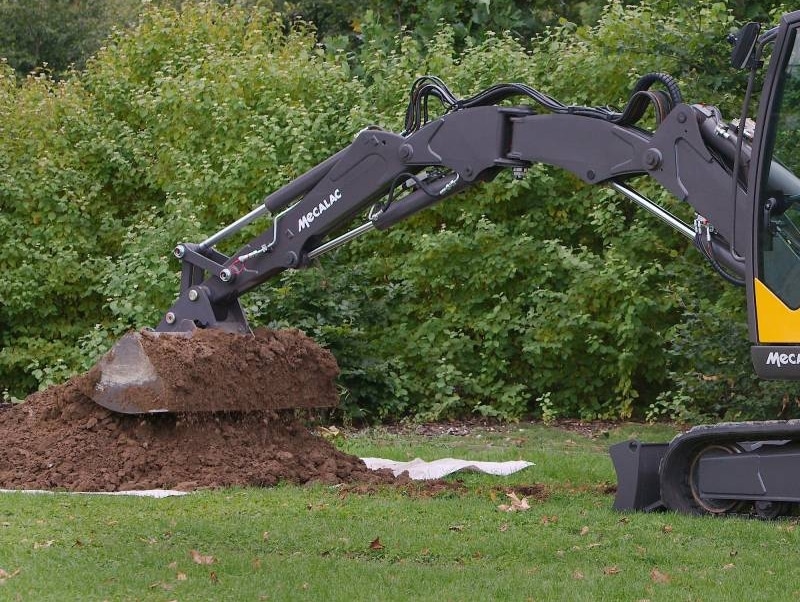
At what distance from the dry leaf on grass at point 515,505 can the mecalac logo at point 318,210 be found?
2.27 m

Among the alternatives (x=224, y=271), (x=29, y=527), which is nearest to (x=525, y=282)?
(x=224, y=271)

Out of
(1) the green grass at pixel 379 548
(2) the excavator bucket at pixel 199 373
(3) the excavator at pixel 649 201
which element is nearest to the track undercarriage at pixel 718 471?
(3) the excavator at pixel 649 201

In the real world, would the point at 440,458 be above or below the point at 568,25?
below

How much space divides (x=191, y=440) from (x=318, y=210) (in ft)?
6.45

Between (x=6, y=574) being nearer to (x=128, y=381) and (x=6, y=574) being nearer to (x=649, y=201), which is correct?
(x=128, y=381)

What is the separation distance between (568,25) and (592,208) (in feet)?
8.40

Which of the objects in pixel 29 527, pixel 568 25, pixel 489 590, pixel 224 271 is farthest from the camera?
pixel 568 25

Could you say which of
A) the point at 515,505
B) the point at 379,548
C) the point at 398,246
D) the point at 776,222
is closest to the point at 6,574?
the point at 379,548

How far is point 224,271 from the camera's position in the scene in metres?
9.58

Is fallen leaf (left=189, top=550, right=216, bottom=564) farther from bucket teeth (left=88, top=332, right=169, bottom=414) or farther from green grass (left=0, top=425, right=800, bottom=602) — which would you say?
bucket teeth (left=88, top=332, right=169, bottom=414)

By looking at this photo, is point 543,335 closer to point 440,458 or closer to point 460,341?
point 460,341

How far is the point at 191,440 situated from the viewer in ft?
31.6

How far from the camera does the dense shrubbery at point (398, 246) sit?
44.7ft

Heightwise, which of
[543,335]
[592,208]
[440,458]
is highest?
[592,208]
